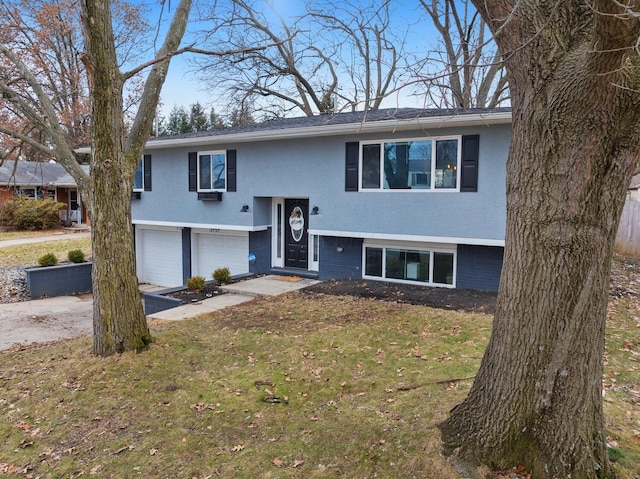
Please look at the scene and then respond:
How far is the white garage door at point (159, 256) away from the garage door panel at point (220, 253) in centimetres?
83

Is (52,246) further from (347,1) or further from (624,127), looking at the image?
(624,127)

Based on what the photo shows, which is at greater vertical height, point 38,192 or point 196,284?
point 38,192

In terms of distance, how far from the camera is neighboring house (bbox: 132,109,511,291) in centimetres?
938

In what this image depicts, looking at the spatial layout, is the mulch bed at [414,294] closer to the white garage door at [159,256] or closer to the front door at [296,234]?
the front door at [296,234]

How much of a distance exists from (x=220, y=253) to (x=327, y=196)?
4.78 meters

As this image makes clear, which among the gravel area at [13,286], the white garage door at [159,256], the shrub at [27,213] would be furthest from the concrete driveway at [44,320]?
the shrub at [27,213]

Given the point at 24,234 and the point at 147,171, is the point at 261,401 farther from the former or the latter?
the point at 24,234

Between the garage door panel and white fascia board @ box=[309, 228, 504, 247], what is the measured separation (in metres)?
3.11

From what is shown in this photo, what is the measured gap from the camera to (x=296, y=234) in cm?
1285

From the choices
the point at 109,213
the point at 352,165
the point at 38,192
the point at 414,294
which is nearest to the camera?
the point at 109,213

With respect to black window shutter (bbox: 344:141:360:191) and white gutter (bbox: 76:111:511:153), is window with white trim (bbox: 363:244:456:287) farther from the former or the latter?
white gutter (bbox: 76:111:511:153)

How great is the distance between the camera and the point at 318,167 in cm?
1141

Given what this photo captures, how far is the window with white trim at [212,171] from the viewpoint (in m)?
13.2

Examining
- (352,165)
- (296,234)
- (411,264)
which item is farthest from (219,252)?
(411,264)
